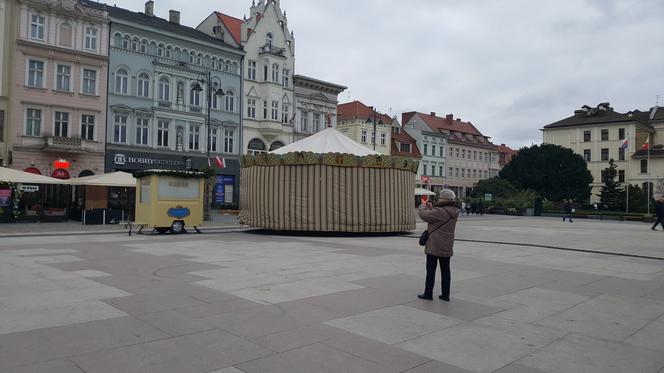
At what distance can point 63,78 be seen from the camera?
108 feet

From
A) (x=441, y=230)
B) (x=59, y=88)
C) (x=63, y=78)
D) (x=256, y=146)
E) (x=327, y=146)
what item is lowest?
(x=441, y=230)

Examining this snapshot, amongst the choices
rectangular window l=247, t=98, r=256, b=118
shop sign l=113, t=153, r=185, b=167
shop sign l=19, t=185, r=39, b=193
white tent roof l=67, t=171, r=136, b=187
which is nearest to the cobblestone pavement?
white tent roof l=67, t=171, r=136, b=187

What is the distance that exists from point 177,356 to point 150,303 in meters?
2.34

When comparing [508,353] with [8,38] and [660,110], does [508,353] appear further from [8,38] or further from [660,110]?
[660,110]

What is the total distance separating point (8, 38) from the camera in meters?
31.2

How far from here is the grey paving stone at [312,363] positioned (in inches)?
177

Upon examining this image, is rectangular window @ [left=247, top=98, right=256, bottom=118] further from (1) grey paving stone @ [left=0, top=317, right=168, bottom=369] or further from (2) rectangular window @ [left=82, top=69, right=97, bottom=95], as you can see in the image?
(1) grey paving stone @ [left=0, top=317, right=168, bottom=369]

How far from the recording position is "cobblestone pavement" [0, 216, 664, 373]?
4.78 metres

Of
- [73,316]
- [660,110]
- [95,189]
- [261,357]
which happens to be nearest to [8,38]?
[95,189]

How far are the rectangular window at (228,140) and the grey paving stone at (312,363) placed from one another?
3803 cm

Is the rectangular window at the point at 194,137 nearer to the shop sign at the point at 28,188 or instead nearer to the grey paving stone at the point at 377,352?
the shop sign at the point at 28,188

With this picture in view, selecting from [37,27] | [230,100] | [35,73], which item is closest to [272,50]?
[230,100]

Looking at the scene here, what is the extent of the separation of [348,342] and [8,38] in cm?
3401

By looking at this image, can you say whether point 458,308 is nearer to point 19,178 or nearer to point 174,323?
point 174,323
